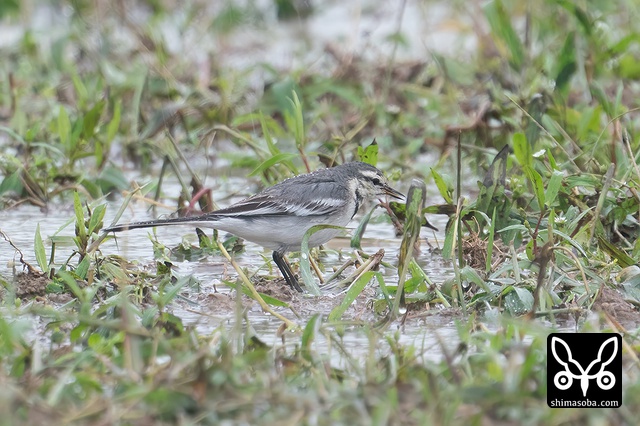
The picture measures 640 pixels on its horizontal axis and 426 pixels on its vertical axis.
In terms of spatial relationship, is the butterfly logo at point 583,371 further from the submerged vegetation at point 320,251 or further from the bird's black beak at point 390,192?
the bird's black beak at point 390,192

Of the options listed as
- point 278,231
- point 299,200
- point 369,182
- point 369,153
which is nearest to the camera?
point 278,231

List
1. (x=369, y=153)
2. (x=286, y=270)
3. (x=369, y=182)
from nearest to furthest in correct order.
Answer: (x=286, y=270)
(x=369, y=182)
(x=369, y=153)

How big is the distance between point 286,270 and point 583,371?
2.51 meters

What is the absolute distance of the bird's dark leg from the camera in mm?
6483

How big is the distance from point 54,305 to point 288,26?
895 centimetres

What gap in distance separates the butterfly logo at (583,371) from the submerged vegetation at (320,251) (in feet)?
0.22

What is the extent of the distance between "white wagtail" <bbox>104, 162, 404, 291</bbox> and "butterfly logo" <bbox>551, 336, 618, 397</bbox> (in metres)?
2.20

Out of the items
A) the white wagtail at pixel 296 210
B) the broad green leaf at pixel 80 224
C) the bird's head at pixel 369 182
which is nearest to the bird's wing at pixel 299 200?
the white wagtail at pixel 296 210

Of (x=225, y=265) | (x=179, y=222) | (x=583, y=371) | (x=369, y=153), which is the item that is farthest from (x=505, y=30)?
(x=583, y=371)

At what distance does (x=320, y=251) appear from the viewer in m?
7.31

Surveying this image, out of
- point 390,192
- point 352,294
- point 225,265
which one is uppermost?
point 390,192

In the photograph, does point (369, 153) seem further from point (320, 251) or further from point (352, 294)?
point (352, 294)

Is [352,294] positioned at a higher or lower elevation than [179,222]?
lower

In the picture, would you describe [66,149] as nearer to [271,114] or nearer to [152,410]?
[271,114]
